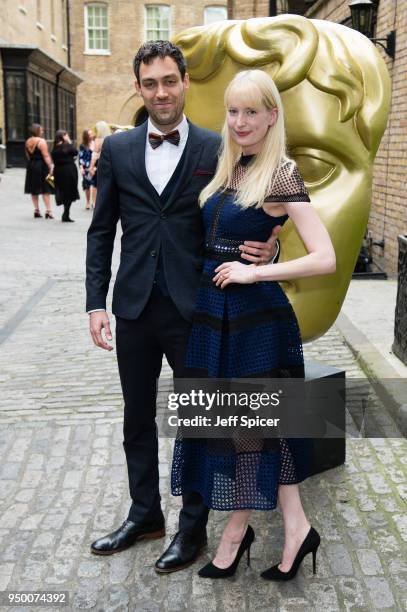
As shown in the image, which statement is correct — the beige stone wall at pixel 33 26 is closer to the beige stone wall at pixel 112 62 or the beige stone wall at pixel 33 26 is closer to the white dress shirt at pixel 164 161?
the beige stone wall at pixel 112 62

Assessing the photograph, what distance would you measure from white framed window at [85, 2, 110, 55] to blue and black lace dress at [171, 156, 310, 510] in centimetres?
3832

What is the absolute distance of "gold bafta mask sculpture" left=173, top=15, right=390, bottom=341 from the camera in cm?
348

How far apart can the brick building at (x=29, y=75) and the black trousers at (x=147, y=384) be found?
23934 mm

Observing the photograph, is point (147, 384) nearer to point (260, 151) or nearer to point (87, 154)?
point (260, 151)

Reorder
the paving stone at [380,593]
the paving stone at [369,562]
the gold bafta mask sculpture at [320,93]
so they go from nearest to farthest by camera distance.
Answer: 1. the paving stone at [380,593]
2. the paving stone at [369,562]
3. the gold bafta mask sculpture at [320,93]

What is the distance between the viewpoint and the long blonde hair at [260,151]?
8.56ft

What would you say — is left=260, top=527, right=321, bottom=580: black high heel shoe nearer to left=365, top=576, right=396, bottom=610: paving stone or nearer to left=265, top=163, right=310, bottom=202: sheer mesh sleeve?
left=365, top=576, right=396, bottom=610: paving stone

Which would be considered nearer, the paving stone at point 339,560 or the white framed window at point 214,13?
the paving stone at point 339,560

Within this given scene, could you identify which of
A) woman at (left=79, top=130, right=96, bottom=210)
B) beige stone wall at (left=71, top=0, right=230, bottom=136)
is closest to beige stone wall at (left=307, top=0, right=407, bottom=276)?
woman at (left=79, top=130, right=96, bottom=210)

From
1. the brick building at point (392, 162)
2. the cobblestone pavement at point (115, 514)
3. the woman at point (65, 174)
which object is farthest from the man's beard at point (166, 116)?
the woman at point (65, 174)

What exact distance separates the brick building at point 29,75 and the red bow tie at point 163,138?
78.6 ft

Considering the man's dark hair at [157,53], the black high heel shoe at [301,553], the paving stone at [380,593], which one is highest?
the man's dark hair at [157,53]

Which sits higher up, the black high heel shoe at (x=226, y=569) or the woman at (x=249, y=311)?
the woman at (x=249, y=311)

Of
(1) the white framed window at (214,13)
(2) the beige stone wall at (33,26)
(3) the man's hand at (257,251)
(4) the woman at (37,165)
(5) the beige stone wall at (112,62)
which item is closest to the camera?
(3) the man's hand at (257,251)
